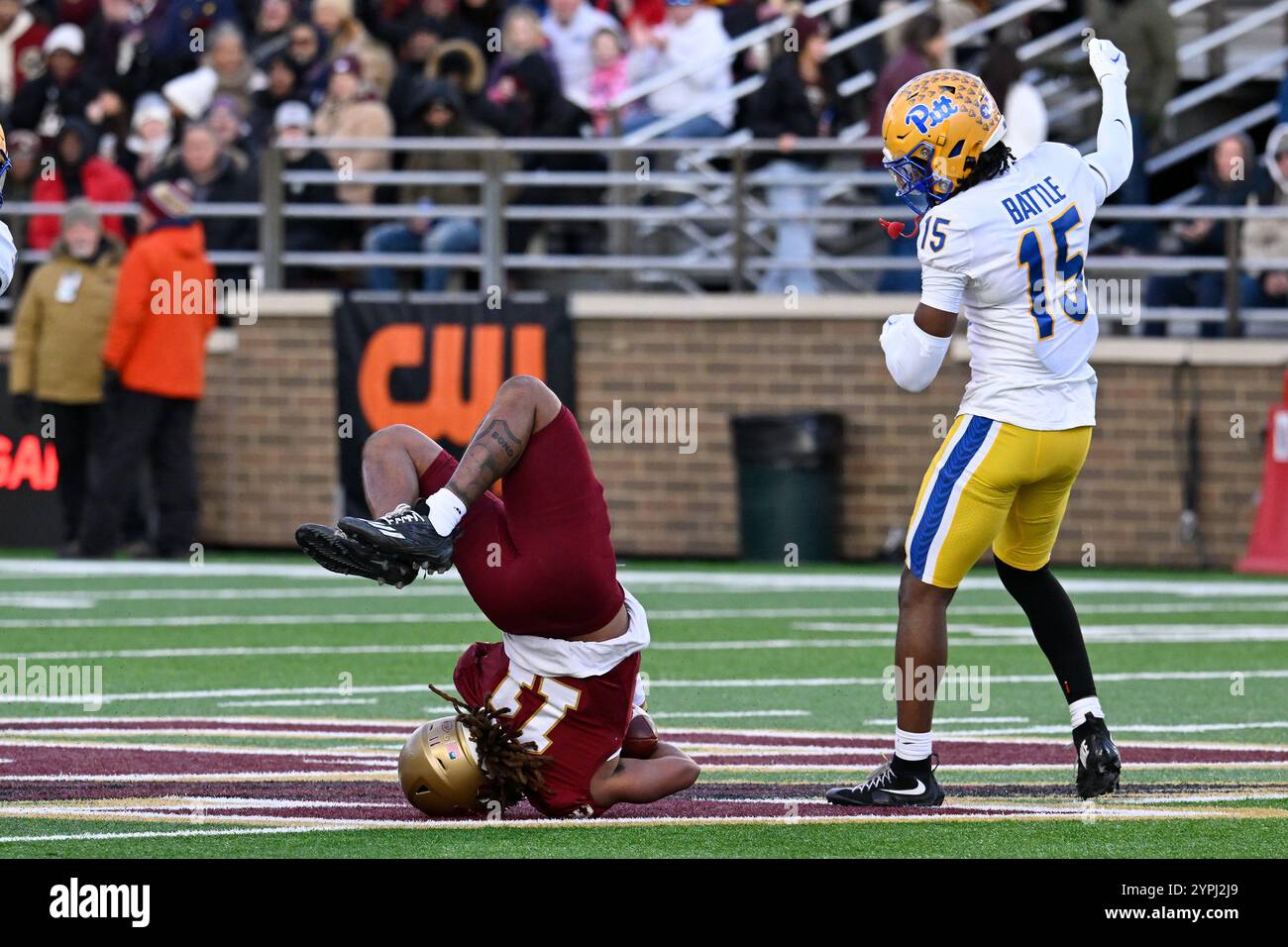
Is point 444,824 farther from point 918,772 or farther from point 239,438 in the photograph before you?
point 239,438

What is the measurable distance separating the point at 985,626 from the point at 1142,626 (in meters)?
0.83

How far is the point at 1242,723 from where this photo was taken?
32.2ft

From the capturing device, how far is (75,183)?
20.7 metres

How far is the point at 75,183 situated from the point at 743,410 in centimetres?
581

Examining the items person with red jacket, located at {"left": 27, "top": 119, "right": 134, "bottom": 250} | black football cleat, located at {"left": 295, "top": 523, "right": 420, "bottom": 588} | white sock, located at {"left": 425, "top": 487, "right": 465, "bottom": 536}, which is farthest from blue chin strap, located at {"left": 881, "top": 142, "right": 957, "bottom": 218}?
person with red jacket, located at {"left": 27, "top": 119, "right": 134, "bottom": 250}

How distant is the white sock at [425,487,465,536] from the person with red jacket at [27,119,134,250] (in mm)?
13583

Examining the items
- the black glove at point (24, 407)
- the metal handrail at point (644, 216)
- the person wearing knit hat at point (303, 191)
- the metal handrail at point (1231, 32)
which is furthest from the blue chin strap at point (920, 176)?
the metal handrail at point (1231, 32)

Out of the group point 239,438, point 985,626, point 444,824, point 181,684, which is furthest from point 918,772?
point 239,438

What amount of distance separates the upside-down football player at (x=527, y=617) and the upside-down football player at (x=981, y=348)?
0.81m

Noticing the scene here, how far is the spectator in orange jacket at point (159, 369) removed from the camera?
59.6ft

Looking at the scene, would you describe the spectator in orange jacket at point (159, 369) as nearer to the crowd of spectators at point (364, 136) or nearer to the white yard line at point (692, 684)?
the crowd of spectators at point (364, 136)

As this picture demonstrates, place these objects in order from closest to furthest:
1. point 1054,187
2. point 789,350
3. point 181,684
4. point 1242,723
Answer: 1. point 1054,187
2. point 1242,723
3. point 181,684
4. point 789,350

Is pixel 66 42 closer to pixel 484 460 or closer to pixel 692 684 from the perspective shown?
pixel 692 684

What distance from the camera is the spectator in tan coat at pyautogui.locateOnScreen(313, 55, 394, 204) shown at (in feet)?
64.4
